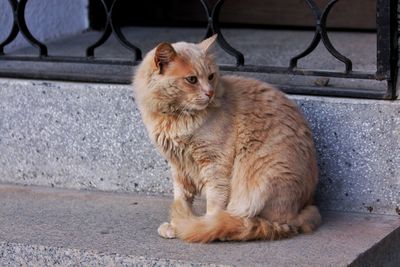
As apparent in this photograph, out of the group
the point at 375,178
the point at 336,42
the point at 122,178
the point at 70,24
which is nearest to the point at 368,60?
the point at 336,42

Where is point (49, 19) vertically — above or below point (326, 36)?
below

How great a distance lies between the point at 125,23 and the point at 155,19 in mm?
192

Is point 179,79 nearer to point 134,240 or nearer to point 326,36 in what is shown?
point 134,240

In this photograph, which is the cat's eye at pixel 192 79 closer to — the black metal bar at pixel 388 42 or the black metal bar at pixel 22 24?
the black metal bar at pixel 388 42

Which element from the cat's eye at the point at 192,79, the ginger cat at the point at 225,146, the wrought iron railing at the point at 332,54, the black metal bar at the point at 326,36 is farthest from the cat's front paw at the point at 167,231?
the black metal bar at the point at 326,36

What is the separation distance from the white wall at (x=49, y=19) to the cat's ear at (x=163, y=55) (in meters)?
1.63

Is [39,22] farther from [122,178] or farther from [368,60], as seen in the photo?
[368,60]

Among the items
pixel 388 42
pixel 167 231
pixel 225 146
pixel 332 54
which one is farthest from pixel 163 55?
pixel 388 42

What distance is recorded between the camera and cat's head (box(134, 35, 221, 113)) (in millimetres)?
3332

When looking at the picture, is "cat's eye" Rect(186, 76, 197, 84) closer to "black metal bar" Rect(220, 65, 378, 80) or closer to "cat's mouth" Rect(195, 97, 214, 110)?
"cat's mouth" Rect(195, 97, 214, 110)

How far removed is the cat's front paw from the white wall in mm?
1752

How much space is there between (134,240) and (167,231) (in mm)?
129

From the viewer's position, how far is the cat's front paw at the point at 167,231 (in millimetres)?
3447

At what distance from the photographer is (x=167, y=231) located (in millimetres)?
3453
